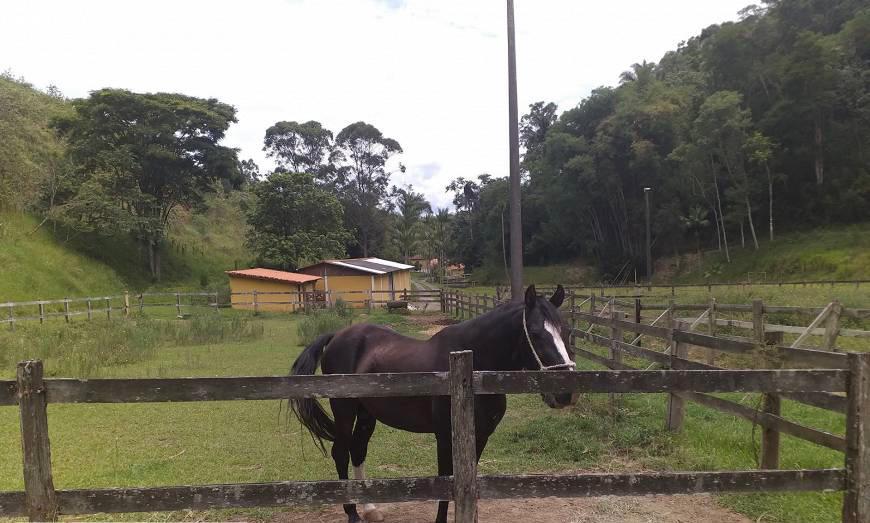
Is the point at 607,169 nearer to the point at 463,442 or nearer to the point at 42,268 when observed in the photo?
the point at 42,268

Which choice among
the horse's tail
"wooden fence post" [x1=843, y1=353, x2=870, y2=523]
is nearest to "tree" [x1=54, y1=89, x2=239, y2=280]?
the horse's tail

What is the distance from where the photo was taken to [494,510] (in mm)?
4312

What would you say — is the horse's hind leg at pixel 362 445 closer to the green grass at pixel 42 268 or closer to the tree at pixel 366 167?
the green grass at pixel 42 268

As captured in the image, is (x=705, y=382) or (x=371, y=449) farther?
(x=371, y=449)

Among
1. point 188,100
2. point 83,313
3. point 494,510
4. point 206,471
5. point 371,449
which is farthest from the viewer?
point 188,100

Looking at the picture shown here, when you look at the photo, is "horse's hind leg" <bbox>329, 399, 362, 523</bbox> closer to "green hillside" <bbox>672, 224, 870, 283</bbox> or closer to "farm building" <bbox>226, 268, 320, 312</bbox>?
"farm building" <bbox>226, 268, 320, 312</bbox>

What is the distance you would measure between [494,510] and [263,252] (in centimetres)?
3756

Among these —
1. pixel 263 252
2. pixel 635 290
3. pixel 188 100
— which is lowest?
pixel 635 290

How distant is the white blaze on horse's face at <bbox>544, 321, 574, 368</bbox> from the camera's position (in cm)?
319

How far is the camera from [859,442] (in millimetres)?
2816

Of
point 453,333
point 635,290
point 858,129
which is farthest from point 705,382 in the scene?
point 858,129

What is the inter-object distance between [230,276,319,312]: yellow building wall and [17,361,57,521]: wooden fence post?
26846 mm

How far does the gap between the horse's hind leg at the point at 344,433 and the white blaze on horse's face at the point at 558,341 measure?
1596mm

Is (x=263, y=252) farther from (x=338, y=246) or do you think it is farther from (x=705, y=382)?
(x=705, y=382)
